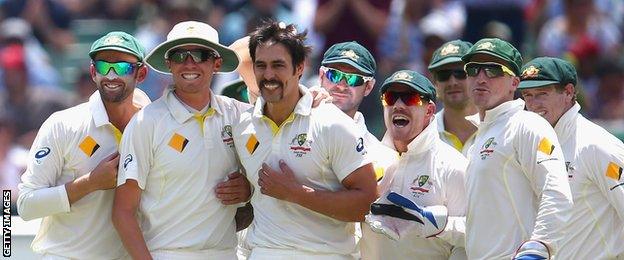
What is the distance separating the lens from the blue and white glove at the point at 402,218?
7.50m

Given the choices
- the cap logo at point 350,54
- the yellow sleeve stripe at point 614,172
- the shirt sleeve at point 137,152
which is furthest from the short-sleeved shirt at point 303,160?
the yellow sleeve stripe at point 614,172

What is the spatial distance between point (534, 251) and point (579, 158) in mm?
1274

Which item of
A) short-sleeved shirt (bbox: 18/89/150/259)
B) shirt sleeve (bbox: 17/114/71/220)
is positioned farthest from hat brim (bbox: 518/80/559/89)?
shirt sleeve (bbox: 17/114/71/220)

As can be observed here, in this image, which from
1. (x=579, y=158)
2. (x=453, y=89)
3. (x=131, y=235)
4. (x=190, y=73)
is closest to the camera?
(x=131, y=235)

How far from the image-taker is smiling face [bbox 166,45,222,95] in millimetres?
7680

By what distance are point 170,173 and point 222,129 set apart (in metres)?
0.39

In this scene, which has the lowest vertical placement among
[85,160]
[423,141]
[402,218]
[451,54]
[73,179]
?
[402,218]

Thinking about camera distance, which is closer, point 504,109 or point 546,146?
point 546,146

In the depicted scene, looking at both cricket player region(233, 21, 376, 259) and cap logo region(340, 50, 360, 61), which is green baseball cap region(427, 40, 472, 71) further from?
cricket player region(233, 21, 376, 259)

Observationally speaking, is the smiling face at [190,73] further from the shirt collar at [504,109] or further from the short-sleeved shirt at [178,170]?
the shirt collar at [504,109]

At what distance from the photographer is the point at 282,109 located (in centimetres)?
766

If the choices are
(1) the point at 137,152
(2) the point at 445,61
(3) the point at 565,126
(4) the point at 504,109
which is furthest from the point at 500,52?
(1) the point at 137,152

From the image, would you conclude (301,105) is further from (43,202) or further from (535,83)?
(43,202)

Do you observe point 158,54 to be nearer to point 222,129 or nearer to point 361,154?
point 222,129
